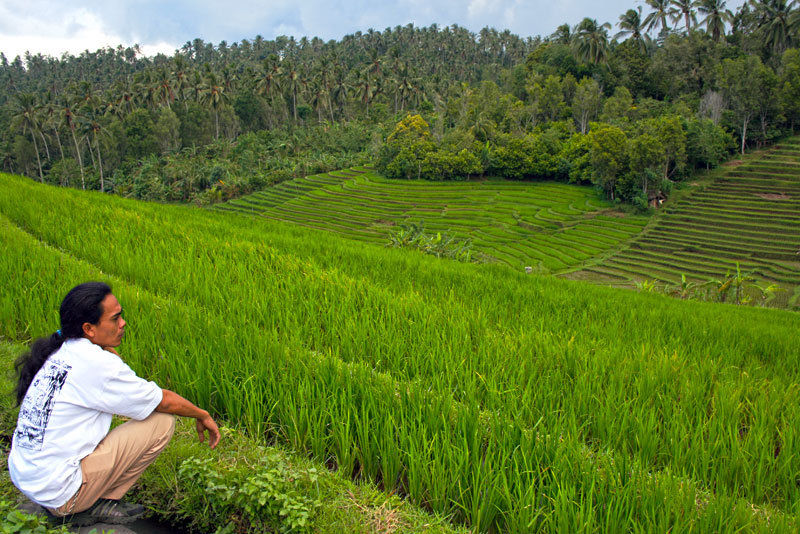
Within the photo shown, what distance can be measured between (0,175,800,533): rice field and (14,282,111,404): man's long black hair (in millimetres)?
743

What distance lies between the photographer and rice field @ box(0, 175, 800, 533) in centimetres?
178

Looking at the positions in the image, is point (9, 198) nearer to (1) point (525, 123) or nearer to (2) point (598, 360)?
(2) point (598, 360)

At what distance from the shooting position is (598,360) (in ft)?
9.99

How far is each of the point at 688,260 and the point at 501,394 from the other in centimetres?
2809

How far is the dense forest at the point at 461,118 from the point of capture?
125ft

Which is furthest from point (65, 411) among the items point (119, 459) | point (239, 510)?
point (239, 510)

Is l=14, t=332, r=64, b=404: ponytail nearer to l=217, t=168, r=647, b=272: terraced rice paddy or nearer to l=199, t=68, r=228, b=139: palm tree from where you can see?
l=217, t=168, r=647, b=272: terraced rice paddy

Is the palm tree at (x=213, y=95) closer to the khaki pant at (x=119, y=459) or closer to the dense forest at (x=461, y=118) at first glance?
the dense forest at (x=461, y=118)

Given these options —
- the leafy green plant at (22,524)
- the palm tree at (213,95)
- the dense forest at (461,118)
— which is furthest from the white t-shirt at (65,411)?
the palm tree at (213,95)

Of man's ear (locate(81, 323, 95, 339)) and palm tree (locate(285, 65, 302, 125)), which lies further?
palm tree (locate(285, 65, 302, 125))

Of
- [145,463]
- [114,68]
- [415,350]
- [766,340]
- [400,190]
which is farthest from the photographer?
[114,68]

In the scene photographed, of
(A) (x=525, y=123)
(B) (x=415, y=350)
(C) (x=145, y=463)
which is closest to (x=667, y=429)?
(B) (x=415, y=350)

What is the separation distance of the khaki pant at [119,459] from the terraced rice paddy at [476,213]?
79.3 feet

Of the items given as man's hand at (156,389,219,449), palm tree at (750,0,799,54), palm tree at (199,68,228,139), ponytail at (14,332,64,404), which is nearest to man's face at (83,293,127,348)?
ponytail at (14,332,64,404)
